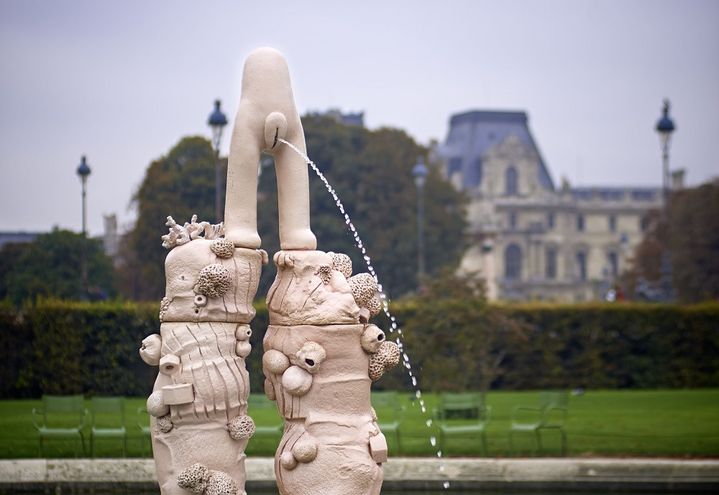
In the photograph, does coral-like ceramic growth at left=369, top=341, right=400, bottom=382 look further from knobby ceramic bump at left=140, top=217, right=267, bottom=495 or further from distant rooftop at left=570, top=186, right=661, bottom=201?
distant rooftop at left=570, top=186, right=661, bottom=201

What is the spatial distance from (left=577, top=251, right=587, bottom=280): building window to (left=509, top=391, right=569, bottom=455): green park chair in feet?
333

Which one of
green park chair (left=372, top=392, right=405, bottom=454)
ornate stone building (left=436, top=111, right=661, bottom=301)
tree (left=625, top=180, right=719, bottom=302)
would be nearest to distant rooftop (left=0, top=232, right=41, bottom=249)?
green park chair (left=372, top=392, right=405, bottom=454)

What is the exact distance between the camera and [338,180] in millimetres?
52750

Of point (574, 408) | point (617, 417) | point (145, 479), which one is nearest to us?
point (145, 479)

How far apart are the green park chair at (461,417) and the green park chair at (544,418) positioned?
1.80 ft

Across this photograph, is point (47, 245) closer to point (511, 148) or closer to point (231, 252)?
point (231, 252)

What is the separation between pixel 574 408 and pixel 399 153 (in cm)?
3089

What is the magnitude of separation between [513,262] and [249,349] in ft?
359

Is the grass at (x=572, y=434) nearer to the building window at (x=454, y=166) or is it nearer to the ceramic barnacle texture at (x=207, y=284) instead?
the ceramic barnacle texture at (x=207, y=284)

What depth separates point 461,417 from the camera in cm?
2181

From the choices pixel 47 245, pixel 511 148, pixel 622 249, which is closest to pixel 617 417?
pixel 47 245

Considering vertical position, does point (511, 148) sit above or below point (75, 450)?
above

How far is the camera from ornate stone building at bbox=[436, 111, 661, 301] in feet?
380

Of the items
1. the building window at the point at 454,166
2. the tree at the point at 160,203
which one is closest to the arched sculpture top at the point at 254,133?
the tree at the point at 160,203
